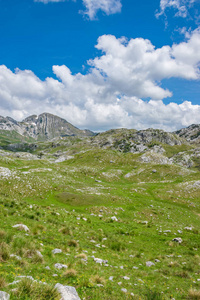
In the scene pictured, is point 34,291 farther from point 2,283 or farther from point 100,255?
point 100,255

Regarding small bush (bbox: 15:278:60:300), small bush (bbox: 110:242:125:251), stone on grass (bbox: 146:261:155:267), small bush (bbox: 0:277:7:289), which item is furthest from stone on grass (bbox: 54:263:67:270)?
small bush (bbox: 110:242:125:251)

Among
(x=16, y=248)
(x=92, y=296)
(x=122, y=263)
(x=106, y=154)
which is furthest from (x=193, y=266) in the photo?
(x=106, y=154)

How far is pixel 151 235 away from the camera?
23.1 meters

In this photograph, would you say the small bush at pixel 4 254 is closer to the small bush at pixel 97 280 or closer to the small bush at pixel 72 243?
the small bush at pixel 97 280

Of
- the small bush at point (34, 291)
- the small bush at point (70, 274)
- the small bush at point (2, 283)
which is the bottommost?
the small bush at point (70, 274)

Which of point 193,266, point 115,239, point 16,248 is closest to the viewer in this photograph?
point 16,248

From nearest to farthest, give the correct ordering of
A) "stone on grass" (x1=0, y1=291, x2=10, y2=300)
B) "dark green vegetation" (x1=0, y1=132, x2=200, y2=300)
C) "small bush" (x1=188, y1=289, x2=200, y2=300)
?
"stone on grass" (x1=0, y1=291, x2=10, y2=300) < "dark green vegetation" (x1=0, y1=132, x2=200, y2=300) < "small bush" (x1=188, y1=289, x2=200, y2=300)

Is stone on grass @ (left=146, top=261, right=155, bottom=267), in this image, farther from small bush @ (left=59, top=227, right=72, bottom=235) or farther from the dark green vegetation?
small bush @ (left=59, top=227, right=72, bottom=235)

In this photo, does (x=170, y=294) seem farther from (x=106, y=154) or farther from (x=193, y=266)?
(x=106, y=154)

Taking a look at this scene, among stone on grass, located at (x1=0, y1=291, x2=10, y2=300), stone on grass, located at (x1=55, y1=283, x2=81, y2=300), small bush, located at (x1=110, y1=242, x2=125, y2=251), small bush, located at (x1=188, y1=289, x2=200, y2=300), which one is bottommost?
small bush, located at (x1=110, y1=242, x2=125, y2=251)

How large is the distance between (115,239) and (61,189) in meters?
31.0

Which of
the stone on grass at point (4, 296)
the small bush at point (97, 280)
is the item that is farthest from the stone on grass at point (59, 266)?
the stone on grass at point (4, 296)

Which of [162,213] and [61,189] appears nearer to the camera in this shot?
[162,213]

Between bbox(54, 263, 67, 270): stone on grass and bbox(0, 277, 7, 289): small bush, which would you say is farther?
bbox(54, 263, 67, 270): stone on grass
